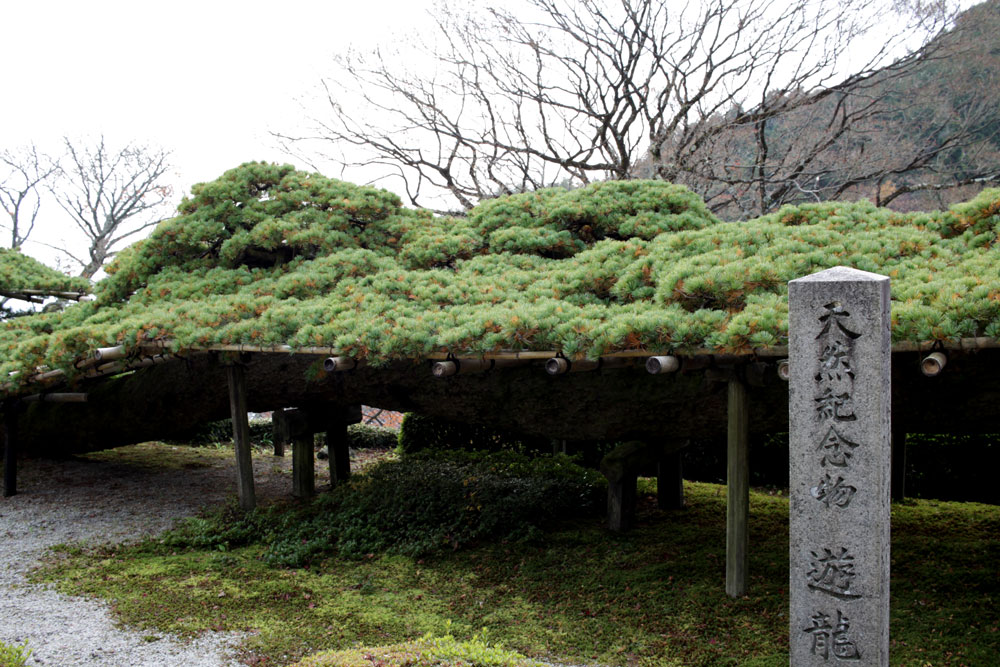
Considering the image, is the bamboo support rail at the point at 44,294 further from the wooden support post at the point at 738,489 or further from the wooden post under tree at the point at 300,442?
the wooden support post at the point at 738,489

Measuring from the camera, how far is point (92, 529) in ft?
30.5

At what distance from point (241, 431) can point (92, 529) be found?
223 cm

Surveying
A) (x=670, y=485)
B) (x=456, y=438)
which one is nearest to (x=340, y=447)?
(x=456, y=438)

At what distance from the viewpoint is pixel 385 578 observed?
7.16 meters

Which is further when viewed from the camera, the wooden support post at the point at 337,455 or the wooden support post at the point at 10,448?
the wooden support post at the point at 337,455

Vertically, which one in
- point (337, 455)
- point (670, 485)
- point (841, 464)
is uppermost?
point (841, 464)

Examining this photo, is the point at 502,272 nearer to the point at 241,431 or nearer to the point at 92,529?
the point at 241,431

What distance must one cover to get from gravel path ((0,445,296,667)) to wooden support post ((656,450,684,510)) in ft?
17.3

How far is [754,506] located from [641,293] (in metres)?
3.71

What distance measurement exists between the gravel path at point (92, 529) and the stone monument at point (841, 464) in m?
4.07

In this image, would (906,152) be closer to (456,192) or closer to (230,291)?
(456,192)

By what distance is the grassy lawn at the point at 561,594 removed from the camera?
5.45 m

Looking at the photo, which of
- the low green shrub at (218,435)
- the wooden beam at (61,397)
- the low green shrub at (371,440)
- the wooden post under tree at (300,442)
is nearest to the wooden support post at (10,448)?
the wooden beam at (61,397)

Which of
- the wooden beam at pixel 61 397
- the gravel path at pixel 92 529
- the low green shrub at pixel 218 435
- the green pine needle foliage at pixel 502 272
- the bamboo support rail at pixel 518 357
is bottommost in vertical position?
the gravel path at pixel 92 529
